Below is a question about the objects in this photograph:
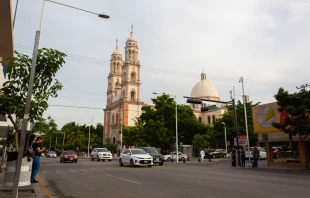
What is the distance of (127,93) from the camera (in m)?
75.1

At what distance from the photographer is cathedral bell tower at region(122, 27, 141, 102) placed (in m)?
75.8

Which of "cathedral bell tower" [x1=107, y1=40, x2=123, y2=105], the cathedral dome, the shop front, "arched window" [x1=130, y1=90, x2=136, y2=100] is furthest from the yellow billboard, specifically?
"cathedral bell tower" [x1=107, y1=40, x2=123, y2=105]

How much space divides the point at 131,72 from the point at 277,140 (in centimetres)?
5644

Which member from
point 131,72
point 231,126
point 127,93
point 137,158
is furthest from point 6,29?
point 131,72

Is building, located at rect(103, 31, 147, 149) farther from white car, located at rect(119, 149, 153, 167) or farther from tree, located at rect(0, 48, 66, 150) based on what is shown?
tree, located at rect(0, 48, 66, 150)

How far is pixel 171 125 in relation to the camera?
164 feet

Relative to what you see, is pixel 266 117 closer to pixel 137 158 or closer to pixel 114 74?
pixel 137 158

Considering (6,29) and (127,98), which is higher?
(127,98)

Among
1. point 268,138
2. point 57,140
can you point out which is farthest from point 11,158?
point 57,140

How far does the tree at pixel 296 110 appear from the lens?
63.9 feet

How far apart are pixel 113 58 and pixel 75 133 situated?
2818 cm

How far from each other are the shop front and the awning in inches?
839

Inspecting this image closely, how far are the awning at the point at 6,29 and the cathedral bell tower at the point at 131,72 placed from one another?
61189mm

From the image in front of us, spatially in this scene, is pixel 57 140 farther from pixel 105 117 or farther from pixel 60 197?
pixel 60 197
